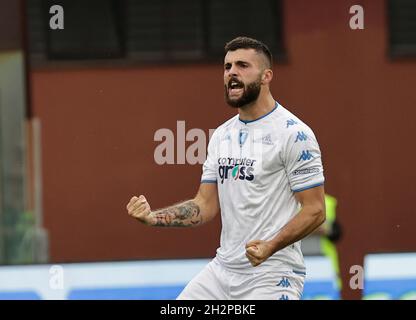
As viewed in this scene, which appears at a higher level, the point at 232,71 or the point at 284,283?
the point at 232,71

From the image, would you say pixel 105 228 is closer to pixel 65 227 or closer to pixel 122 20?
Answer: pixel 65 227

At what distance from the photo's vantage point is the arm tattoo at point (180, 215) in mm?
4748

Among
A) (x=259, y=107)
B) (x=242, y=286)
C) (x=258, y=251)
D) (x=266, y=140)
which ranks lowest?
(x=242, y=286)

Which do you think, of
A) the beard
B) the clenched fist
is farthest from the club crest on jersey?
the clenched fist

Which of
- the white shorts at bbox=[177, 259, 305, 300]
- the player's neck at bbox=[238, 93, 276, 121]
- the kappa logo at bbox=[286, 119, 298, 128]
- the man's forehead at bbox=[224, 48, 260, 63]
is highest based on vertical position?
the man's forehead at bbox=[224, 48, 260, 63]

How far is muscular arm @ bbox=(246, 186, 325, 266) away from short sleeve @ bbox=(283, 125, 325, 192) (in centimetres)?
4

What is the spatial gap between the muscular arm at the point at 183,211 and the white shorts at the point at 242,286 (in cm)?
22

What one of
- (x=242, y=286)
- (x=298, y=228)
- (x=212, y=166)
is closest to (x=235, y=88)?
(x=212, y=166)

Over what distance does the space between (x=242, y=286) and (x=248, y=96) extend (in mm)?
820

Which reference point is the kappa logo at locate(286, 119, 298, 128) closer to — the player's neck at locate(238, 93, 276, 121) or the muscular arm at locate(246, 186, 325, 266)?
the player's neck at locate(238, 93, 276, 121)

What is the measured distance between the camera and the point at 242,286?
471cm

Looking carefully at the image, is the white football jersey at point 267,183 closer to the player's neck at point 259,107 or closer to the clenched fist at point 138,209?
the player's neck at point 259,107

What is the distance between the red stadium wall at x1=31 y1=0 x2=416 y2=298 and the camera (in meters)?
5.91

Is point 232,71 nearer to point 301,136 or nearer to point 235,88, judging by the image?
point 235,88
